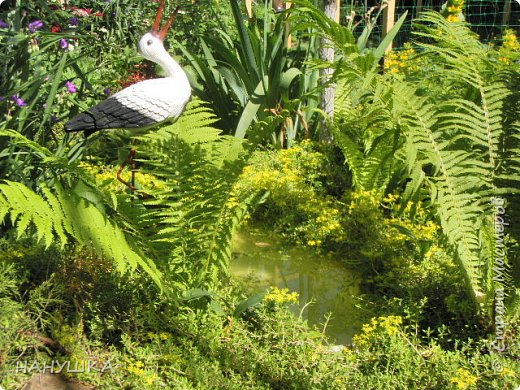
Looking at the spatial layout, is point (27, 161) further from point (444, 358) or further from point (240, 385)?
point (444, 358)

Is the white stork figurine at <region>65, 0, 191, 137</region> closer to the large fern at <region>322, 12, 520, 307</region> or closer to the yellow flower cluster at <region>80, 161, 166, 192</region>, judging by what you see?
the large fern at <region>322, 12, 520, 307</region>

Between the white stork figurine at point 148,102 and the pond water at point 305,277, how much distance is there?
42.7 inches

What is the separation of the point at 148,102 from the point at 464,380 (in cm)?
170

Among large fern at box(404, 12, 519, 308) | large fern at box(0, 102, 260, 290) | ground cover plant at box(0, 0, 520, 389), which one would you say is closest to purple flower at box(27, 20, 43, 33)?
ground cover plant at box(0, 0, 520, 389)

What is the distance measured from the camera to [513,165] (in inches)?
114

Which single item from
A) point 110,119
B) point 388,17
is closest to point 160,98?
point 110,119

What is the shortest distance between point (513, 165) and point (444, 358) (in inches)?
41.7

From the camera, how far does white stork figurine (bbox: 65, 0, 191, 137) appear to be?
2.66 metres

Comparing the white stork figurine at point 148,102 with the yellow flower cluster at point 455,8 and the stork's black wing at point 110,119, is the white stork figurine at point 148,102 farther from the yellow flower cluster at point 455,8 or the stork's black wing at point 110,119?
the yellow flower cluster at point 455,8

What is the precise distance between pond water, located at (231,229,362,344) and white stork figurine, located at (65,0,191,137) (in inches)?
42.7

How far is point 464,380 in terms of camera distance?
2242 millimetres

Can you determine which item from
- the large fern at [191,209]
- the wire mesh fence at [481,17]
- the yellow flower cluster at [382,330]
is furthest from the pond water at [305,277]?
the wire mesh fence at [481,17]

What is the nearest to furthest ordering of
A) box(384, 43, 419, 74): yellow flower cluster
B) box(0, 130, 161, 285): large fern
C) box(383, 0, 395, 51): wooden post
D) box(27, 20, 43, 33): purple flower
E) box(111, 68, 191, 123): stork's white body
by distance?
box(0, 130, 161, 285): large fern, box(111, 68, 191, 123): stork's white body, box(27, 20, 43, 33): purple flower, box(384, 43, 419, 74): yellow flower cluster, box(383, 0, 395, 51): wooden post

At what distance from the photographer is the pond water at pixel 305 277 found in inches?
120
